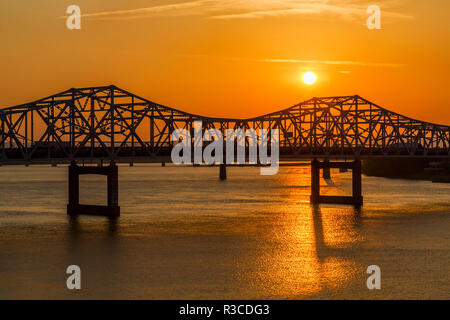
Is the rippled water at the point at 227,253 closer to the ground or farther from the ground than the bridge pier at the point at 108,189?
closer to the ground

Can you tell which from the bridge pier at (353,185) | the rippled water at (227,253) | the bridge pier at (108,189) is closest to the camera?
the rippled water at (227,253)

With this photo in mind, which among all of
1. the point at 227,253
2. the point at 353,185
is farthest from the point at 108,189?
the point at 353,185

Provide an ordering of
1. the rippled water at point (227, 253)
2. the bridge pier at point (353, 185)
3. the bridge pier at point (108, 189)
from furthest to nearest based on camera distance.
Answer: the bridge pier at point (353, 185) < the bridge pier at point (108, 189) < the rippled water at point (227, 253)

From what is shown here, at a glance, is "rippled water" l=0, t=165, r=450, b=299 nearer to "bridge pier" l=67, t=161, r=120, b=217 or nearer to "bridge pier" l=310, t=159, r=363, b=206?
"bridge pier" l=67, t=161, r=120, b=217

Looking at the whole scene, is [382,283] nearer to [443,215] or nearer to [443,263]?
[443,263]

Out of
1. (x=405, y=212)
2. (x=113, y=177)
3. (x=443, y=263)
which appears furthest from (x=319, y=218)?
(x=443, y=263)

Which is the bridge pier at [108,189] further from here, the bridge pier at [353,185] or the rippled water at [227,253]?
the bridge pier at [353,185]

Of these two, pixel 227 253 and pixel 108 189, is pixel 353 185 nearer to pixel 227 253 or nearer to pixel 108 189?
pixel 108 189

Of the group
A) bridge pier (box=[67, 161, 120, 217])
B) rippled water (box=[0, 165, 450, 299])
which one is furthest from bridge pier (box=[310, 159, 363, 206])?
bridge pier (box=[67, 161, 120, 217])

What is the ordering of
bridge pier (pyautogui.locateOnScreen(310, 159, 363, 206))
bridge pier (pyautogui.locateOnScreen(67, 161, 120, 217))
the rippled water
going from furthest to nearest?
bridge pier (pyautogui.locateOnScreen(310, 159, 363, 206)) < bridge pier (pyautogui.locateOnScreen(67, 161, 120, 217)) < the rippled water

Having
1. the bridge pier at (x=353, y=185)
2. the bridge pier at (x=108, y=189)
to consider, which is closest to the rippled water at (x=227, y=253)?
the bridge pier at (x=108, y=189)

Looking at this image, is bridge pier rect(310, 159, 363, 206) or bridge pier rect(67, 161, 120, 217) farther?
bridge pier rect(310, 159, 363, 206)
